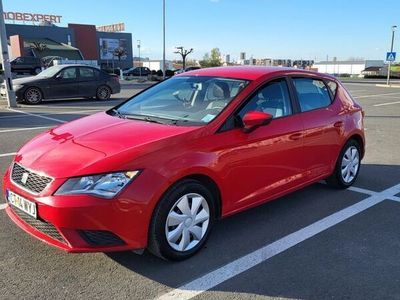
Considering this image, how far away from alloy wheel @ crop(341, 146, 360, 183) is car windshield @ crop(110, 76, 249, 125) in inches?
80.1

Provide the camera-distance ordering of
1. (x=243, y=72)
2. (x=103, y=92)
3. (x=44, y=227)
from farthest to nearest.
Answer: (x=103, y=92)
(x=243, y=72)
(x=44, y=227)

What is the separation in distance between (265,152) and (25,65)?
136 ft

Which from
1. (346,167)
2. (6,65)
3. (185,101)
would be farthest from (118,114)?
(6,65)

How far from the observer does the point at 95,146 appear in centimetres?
355

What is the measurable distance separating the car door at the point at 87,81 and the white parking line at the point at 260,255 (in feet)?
45.3

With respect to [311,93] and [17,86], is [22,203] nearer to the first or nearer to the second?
[311,93]

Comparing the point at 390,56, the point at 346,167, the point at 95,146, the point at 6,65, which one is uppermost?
the point at 390,56

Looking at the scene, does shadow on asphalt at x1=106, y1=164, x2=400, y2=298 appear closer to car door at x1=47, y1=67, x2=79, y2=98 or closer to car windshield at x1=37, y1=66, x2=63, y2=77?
car door at x1=47, y1=67, x2=79, y2=98

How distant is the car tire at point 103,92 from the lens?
17641 mm

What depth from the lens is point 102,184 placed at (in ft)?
10.5

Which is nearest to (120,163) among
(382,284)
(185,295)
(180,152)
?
(180,152)

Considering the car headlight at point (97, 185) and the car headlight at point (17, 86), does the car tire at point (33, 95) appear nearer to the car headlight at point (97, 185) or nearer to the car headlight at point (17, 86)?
the car headlight at point (17, 86)

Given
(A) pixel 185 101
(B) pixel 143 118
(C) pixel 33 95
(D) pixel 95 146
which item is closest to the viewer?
(D) pixel 95 146

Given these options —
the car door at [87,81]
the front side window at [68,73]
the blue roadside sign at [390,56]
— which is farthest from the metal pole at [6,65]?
the blue roadside sign at [390,56]
